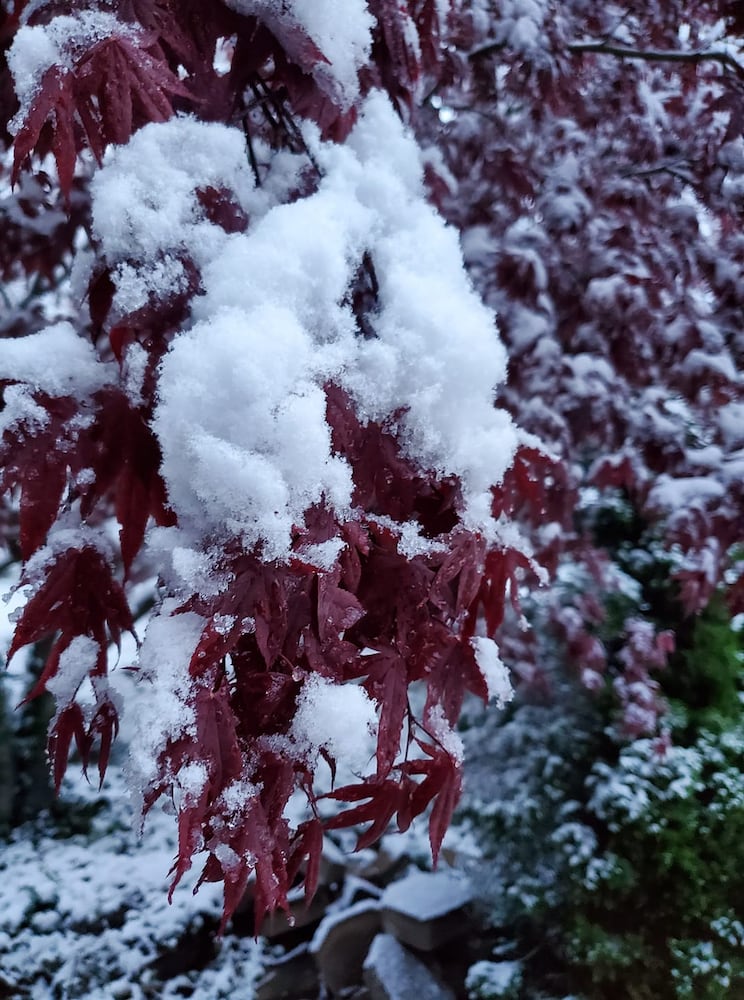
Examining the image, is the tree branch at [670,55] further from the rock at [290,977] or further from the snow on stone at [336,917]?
the rock at [290,977]

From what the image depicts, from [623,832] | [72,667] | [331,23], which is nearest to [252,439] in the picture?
[72,667]

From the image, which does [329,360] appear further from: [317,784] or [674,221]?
[317,784]

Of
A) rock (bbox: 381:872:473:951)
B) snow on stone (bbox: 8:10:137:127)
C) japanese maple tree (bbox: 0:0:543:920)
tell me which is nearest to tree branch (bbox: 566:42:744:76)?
japanese maple tree (bbox: 0:0:543:920)

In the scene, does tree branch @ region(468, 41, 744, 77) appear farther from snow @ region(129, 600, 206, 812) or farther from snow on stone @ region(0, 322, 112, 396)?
snow @ region(129, 600, 206, 812)

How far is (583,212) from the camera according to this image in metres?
2.45

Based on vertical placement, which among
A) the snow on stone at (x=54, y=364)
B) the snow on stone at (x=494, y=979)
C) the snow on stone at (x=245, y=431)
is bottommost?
the snow on stone at (x=494, y=979)

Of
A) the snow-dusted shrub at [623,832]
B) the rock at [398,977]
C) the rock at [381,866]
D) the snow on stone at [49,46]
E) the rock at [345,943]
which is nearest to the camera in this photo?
the snow on stone at [49,46]

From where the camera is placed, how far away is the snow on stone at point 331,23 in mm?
1088

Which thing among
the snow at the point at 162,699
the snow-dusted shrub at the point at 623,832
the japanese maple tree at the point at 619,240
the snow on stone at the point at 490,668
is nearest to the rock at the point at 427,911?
the snow-dusted shrub at the point at 623,832

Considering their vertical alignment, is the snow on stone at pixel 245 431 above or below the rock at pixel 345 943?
above

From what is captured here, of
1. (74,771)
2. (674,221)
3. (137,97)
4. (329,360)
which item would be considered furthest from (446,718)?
(74,771)

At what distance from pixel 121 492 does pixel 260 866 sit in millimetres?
555

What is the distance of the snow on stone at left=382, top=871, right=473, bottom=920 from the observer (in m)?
2.95

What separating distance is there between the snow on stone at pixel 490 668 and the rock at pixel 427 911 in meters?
2.27
